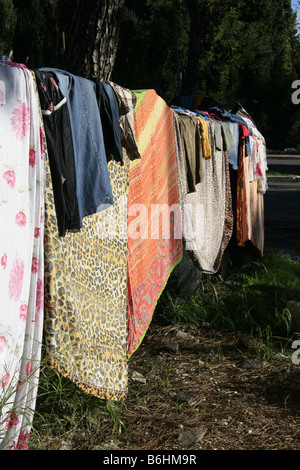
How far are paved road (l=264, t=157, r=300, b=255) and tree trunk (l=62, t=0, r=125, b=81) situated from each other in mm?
4378

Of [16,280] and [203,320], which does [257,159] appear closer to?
[203,320]

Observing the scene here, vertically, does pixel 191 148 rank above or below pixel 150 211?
above

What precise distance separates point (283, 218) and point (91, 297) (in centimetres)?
875

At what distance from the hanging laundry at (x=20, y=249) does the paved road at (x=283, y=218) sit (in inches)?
249

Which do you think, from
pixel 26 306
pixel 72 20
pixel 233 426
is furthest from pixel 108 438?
pixel 72 20

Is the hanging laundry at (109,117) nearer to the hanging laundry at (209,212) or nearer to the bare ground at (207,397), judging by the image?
the hanging laundry at (209,212)

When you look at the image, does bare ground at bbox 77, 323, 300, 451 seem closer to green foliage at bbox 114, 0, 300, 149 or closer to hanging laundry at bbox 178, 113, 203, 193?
hanging laundry at bbox 178, 113, 203, 193

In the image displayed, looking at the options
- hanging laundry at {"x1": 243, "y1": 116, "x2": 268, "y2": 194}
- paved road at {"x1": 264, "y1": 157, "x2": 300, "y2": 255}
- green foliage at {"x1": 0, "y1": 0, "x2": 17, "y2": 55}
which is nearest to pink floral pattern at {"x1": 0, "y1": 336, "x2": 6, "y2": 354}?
hanging laundry at {"x1": 243, "y1": 116, "x2": 268, "y2": 194}

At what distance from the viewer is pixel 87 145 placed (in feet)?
9.76

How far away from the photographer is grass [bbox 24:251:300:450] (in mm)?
3152

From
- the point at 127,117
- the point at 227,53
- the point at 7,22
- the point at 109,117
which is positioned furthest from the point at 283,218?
the point at 227,53

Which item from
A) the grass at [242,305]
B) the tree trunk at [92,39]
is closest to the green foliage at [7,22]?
the tree trunk at [92,39]

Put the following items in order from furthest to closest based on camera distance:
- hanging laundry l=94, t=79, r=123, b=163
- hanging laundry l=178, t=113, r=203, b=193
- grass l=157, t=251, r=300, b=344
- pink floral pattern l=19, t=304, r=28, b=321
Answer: grass l=157, t=251, r=300, b=344 < hanging laundry l=178, t=113, r=203, b=193 < hanging laundry l=94, t=79, r=123, b=163 < pink floral pattern l=19, t=304, r=28, b=321

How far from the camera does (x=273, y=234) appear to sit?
9742 mm
